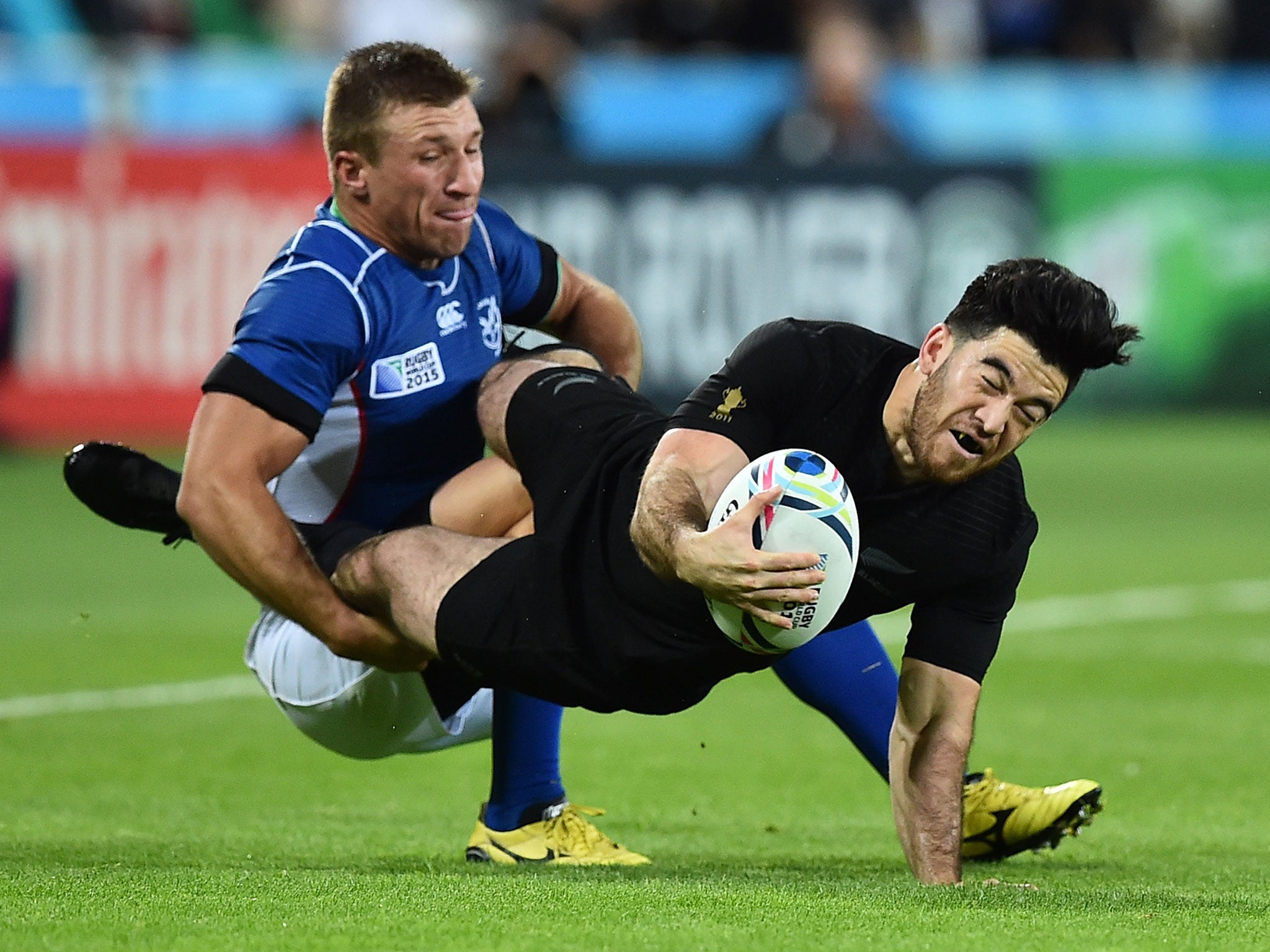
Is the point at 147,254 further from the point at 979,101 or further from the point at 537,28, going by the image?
the point at 979,101

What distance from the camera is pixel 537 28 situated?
720 inches

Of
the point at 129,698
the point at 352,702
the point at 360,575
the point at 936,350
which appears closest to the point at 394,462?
the point at 360,575

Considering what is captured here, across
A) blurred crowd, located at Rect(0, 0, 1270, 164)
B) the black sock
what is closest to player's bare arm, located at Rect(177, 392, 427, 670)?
the black sock

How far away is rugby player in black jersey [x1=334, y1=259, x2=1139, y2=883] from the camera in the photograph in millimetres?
4719

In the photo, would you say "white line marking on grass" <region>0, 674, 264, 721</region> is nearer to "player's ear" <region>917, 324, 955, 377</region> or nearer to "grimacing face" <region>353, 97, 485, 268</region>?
"grimacing face" <region>353, 97, 485, 268</region>

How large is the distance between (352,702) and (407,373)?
88 cm

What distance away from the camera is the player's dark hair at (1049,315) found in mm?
4691

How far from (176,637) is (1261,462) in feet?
31.0

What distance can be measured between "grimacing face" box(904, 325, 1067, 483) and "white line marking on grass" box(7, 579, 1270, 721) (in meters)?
4.27

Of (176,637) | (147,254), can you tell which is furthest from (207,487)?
(147,254)

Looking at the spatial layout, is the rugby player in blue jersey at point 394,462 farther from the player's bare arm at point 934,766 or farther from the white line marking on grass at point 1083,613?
the white line marking on grass at point 1083,613

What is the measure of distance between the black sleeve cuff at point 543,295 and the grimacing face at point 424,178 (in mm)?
593

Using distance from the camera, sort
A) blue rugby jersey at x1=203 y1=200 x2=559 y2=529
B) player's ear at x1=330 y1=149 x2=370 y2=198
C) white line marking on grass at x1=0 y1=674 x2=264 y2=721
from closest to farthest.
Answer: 1. blue rugby jersey at x1=203 y1=200 x2=559 y2=529
2. player's ear at x1=330 y1=149 x2=370 y2=198
3. white line marking on grass at x1=0 y1=674 x2=264 y2=721

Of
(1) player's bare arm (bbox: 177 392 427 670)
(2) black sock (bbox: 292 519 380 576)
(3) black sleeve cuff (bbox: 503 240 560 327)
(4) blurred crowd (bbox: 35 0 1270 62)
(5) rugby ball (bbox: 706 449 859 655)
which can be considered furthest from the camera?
(4) blurred crowd (bbox: 35 0 1270 62)
